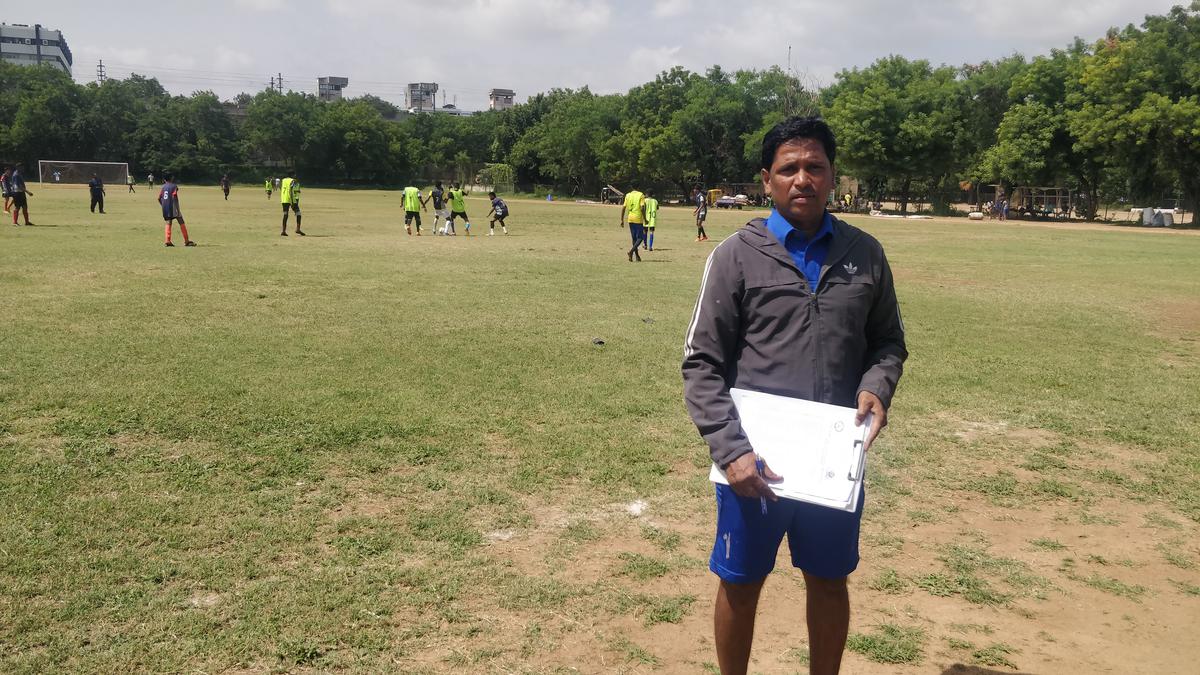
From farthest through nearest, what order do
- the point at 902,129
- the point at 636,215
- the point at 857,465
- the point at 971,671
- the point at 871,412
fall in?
the point at 902,129, the point at 636,215, the point at 971,671, the point at 871,412, the point at 857,465

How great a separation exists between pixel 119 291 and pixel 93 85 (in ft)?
319

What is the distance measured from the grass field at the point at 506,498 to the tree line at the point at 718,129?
102 ft

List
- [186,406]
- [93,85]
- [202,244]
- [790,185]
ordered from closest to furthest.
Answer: [790,185], [186,406], [202,244], [93,85]

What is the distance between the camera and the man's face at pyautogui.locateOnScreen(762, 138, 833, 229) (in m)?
2.81

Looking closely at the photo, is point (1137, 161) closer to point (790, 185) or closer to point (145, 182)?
point (790, 185)

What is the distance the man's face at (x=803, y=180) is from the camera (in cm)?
281

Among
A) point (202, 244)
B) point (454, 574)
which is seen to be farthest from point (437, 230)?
point (454, 574)

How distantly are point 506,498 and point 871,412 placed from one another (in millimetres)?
2980

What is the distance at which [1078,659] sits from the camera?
3.65 m

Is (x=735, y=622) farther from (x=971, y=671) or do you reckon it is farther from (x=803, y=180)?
(x=803, y=180)

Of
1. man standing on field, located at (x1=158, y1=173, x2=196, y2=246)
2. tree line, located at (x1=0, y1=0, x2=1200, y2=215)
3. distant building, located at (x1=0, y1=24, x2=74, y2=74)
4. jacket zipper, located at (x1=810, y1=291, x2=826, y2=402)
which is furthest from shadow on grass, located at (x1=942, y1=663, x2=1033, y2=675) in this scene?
distant building, located at (x1=0, y1=24, x2=74, y2=74)

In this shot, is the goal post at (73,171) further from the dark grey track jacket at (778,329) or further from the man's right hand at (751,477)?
the man's right hand at (751,477)

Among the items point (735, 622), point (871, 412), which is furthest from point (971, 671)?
point (871, 412)

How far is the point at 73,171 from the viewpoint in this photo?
238ft
